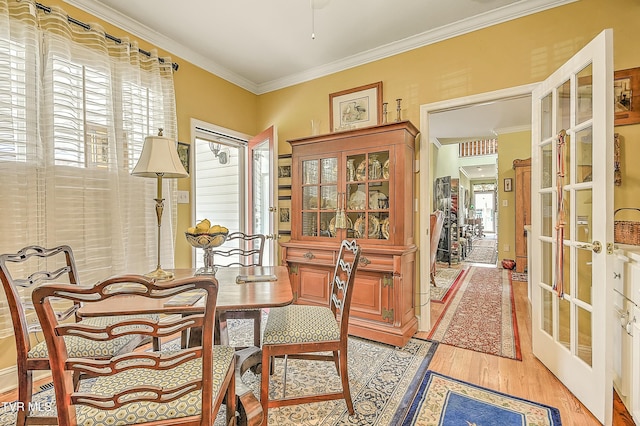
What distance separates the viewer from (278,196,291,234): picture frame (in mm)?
3697

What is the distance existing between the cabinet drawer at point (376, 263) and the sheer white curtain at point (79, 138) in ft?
5.85

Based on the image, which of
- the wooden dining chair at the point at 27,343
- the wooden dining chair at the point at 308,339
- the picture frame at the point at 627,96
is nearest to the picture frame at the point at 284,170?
the wooden dining chair at the point at 308,339

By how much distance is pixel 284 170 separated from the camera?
3.72 m

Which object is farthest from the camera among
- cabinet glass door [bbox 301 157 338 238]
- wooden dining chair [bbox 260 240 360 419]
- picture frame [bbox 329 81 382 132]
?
picture frame [bbox 329 81 382 132]

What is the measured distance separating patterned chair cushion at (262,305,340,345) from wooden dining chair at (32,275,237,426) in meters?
0.46

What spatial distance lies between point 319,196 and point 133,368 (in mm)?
2274

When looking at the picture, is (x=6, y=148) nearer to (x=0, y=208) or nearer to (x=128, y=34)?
(x=0, y=208)

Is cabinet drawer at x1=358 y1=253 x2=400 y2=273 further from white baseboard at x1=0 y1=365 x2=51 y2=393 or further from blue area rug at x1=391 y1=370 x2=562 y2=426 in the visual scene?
white baseboard at x1=0 y1=365 x2=51 y2=393

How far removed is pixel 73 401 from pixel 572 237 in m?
2.56

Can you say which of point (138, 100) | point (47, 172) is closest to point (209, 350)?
point (47, 172)

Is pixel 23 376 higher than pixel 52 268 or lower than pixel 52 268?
lower

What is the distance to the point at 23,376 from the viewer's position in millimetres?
1352

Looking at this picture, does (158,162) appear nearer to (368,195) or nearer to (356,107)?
(368,195)

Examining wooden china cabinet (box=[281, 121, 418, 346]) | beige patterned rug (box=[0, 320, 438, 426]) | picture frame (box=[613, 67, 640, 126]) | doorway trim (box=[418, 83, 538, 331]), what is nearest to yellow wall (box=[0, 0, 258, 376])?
wooden china cabinet (box=[281, 121, 418, 346])
